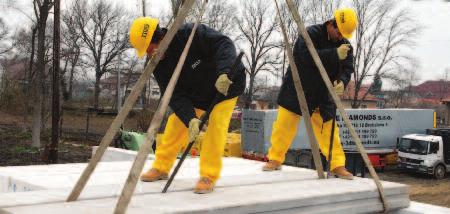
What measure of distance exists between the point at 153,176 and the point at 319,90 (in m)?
1.89

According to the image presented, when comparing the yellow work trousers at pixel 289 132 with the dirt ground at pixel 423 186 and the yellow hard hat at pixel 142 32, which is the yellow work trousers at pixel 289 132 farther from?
the dirt ground at pixel 423 186

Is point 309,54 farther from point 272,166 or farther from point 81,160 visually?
point 81,160

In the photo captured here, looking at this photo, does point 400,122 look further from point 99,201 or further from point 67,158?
point 99,201

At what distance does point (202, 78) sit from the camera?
13.5 ft

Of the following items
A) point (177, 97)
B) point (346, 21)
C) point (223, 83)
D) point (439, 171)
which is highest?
point (346, 21)

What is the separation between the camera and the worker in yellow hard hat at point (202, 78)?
370cm

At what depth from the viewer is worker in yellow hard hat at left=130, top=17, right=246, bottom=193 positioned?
12.1 feet

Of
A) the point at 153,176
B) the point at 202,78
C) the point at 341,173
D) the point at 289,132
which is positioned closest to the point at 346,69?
the point at 289,132

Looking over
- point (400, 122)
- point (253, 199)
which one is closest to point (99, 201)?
point (253, 199)

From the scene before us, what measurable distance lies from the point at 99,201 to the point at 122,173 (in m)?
1.68

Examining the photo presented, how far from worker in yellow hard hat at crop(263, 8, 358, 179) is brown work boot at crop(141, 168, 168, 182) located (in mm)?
1297

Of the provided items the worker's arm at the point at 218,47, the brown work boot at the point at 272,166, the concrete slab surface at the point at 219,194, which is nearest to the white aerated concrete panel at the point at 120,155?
the concrete slab surface at the point at 219,194

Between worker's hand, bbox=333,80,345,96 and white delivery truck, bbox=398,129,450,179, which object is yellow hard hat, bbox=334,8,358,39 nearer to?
worker's hand, bbox=333,80,345,96

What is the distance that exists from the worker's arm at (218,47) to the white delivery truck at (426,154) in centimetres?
1758
